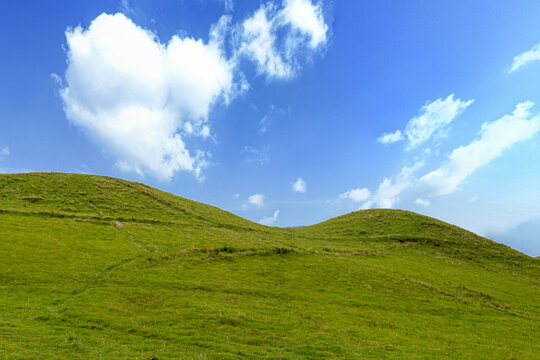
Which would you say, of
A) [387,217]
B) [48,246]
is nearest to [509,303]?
[387,217]

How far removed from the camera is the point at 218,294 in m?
24.8

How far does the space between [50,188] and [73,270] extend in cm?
4488

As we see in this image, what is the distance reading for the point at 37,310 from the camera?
18.7 metres

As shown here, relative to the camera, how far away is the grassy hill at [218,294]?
1636 centimetres

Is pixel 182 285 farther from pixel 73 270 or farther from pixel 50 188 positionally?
pixel 50 188

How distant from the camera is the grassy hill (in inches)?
644

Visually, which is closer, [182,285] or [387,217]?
[182,285]

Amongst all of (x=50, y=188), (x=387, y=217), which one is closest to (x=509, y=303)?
(x=387, y=217)

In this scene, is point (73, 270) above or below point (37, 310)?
above

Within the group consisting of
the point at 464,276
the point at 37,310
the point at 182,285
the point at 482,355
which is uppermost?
the point at 464,276

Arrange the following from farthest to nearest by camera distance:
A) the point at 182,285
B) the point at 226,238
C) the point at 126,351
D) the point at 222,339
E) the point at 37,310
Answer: the point at 226,238
the point at 182,285
the point at 37,310
the point at 222,339
the point at 126,351

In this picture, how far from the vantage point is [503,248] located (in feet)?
212

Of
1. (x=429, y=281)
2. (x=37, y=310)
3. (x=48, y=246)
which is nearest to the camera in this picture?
(x=37, y=310)

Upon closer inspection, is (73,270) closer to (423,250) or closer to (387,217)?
(423,250)
